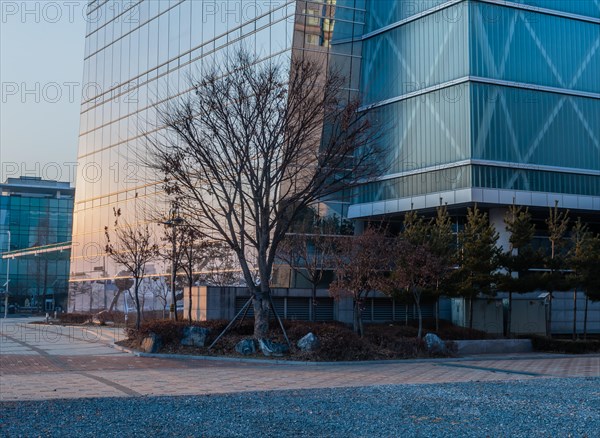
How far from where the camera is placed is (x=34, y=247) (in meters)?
91.1

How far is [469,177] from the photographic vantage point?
36531 millimetres

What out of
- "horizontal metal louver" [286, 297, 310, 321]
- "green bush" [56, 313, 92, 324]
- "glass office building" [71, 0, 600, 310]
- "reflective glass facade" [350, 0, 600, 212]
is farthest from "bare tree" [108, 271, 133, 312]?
"horizontal metal louver" [286, 297, 310, 321]

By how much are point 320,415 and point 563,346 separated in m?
21.7

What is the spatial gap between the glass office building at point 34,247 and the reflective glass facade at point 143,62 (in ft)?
101

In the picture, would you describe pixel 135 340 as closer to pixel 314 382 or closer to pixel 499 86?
pixel 314 382

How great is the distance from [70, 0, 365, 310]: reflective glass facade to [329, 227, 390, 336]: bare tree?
12.1 meters

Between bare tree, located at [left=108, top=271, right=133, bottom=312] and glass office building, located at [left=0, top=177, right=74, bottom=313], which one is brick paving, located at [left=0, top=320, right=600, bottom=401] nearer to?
bare tree, located at [left=108, top=271, right=133, bottom=312]

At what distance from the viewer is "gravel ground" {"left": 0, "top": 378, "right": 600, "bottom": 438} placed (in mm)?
10555

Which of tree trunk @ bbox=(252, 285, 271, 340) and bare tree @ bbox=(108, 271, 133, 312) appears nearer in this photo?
tree trunk @ bbox=(252, 285, 271, 340)

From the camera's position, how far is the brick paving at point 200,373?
1691cm

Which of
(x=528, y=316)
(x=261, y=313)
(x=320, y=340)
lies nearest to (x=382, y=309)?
(x=528, y=316)

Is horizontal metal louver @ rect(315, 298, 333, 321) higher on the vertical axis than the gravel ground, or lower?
higher

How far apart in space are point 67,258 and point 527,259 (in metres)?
74.1

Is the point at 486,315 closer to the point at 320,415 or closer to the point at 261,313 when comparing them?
the point at 261,313
